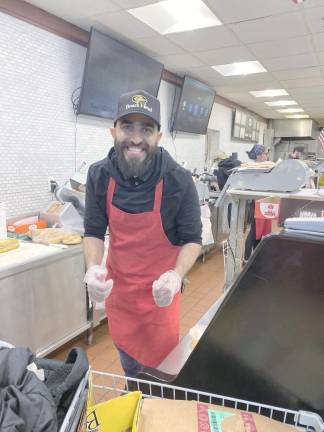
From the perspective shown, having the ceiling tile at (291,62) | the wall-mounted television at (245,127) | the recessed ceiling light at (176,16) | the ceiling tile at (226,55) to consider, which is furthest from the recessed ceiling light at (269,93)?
the recessed ceiling light at (176,16)

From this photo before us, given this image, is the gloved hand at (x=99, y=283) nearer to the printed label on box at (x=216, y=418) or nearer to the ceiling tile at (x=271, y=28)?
the printed label on box at (x=216, y=418)

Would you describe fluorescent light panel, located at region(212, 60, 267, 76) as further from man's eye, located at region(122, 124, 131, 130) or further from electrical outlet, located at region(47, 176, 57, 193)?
man's eye, located at region(122, 124, 131, 130)

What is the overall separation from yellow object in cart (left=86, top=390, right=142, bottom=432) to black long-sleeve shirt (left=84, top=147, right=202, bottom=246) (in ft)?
2.75

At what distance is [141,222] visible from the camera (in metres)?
1.39

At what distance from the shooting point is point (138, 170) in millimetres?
1382

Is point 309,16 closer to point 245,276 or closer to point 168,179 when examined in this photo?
point 168,179

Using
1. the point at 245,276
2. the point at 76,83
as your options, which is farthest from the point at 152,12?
the point at 245,276

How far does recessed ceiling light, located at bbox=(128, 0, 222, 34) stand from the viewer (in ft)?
9.46

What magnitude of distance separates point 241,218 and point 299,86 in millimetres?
5104

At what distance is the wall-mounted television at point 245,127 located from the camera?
778cm

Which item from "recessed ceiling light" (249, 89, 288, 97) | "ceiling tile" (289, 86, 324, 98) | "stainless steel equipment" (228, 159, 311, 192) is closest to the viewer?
"stainless steel equipment" (228, 159, 311, 192)

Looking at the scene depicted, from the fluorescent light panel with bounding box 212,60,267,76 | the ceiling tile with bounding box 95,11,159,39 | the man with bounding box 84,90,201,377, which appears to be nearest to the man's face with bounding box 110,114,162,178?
the man with bounding box 84,90,201,377

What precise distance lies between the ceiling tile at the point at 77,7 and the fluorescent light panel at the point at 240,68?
2169 millimetres

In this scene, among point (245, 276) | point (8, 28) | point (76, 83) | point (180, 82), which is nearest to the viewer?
point (245, 276)
